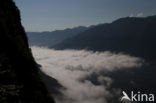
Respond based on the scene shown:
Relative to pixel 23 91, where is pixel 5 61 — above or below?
above

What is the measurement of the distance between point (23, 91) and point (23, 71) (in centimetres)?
505

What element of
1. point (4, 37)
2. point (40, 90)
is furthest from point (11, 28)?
point (40, 90)

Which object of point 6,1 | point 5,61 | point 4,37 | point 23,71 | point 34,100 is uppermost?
point 6,1

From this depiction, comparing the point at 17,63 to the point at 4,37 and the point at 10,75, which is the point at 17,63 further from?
the point at 10,75

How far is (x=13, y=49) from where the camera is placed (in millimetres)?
31750

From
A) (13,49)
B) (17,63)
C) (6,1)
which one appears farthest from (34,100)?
(6,1)

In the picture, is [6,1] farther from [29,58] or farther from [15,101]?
[15,101]

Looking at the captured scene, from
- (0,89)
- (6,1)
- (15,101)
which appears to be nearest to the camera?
(0,89)

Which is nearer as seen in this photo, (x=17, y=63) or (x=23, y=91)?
(x=23, y=91)

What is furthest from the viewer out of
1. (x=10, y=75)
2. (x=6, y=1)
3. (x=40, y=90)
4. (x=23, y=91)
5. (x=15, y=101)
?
(x=6, y=1)

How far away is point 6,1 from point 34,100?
24.9 meters

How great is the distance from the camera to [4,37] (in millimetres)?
31469

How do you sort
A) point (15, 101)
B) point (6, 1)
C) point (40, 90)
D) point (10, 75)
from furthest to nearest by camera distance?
point (6, 1), point (40, 90), point (10, 75), point (15, 101)

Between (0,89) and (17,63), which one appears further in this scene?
(17,63)
